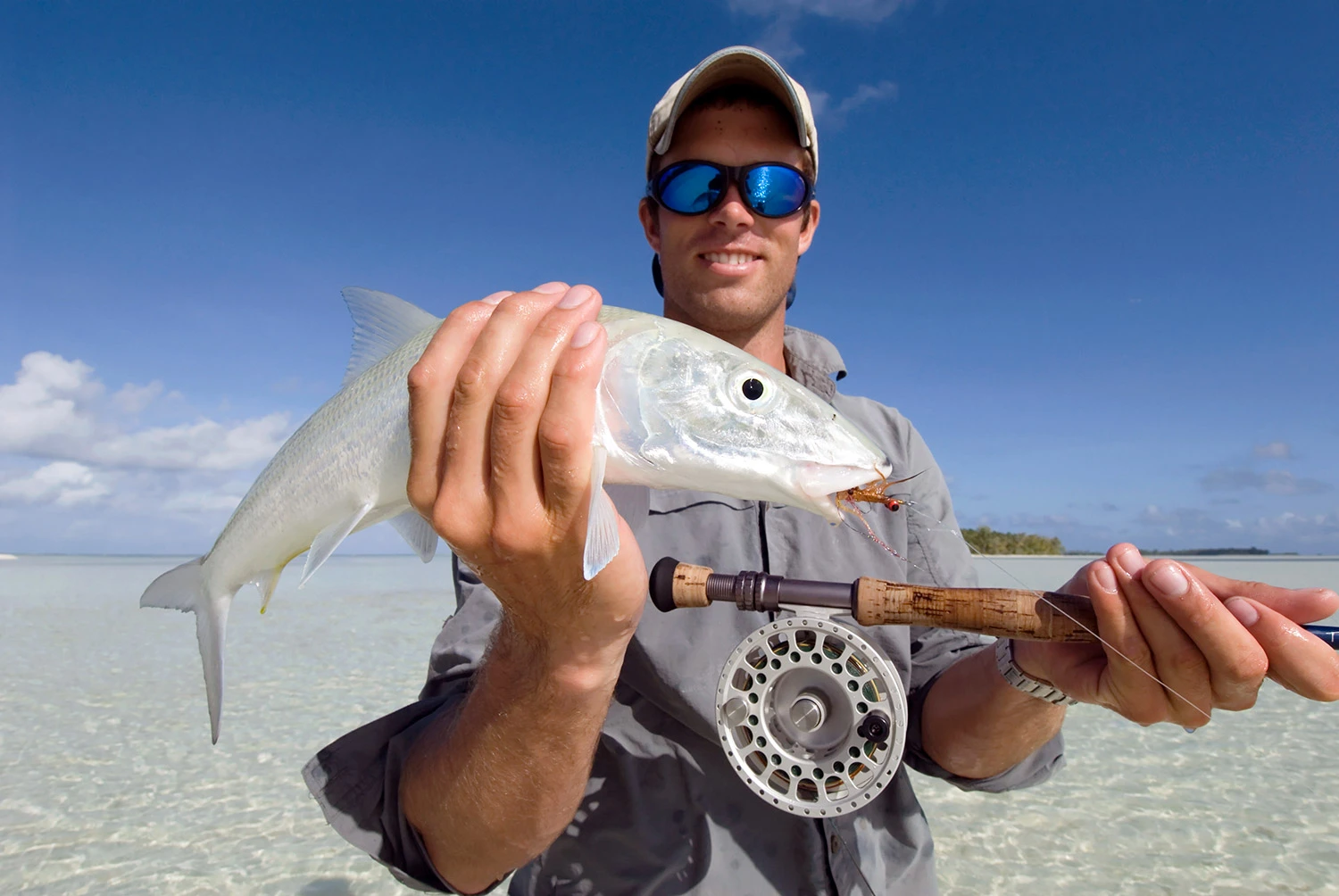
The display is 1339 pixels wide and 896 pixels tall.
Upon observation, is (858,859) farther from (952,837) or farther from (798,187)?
(952,837)

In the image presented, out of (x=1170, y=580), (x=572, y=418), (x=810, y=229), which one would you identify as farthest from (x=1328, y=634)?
(x=810, y=229)

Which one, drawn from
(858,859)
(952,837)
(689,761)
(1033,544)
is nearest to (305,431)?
(689,761)

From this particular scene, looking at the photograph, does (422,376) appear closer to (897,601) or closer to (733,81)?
(897,601)

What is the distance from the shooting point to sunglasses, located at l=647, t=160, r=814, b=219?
3.31m

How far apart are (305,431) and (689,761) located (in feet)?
5.03

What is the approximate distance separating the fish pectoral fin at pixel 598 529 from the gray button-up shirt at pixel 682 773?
629 mm

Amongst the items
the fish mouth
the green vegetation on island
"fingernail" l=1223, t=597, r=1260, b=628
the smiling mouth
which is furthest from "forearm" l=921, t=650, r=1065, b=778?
the green vegetation on island

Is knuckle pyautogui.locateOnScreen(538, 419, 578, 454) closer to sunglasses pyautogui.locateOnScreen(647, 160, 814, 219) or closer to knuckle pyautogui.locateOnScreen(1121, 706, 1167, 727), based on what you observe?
knuckle pyautogui.locateOnScreen(1121, 706, 1167, 727)

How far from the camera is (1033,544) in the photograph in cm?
3547

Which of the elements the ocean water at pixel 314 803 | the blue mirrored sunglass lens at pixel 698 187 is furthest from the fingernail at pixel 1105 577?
the blue mirrored sunglass lens at pixel 698 187

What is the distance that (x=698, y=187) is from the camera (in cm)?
333

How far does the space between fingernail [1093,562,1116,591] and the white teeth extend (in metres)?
2.01

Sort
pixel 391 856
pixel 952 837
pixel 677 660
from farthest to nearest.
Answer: pixel 952 837, pixel 677 660, pixel 391 856

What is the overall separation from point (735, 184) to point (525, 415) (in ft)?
7.03
